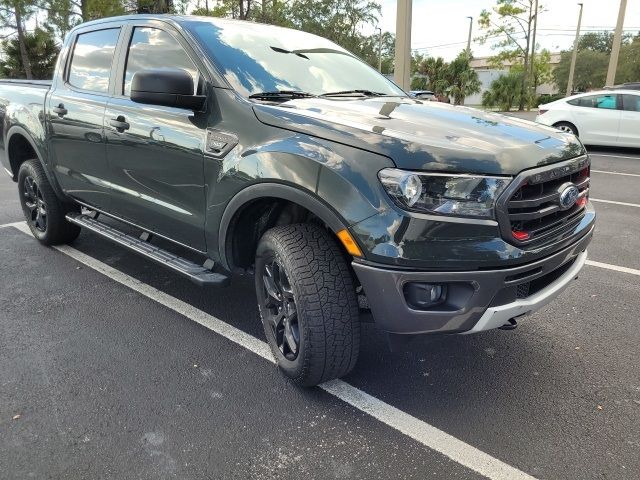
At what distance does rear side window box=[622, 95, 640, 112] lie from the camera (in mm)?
11141

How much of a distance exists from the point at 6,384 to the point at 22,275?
1.80 m

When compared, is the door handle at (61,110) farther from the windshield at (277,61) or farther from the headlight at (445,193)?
the headlight at (445,193)

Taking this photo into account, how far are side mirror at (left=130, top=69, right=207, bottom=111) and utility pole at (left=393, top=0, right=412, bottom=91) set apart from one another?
812cm

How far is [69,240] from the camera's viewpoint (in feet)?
16.6

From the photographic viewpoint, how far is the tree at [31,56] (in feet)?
83.9

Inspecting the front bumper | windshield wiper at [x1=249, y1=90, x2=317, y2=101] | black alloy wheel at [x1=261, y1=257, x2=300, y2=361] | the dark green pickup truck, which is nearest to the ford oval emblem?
the dark green pickup truck

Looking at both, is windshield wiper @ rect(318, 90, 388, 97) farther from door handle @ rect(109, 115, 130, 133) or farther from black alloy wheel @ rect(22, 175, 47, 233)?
black alloy wheel @ rect(22, 175, 47, 233)

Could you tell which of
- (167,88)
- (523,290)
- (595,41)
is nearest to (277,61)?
(167,88)

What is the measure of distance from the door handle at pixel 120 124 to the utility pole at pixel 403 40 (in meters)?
7.69

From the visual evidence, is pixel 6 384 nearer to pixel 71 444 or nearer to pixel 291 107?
pixel 71 444

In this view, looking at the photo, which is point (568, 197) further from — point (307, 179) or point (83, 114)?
point (83, 114)

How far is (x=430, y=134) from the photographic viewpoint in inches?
92.4

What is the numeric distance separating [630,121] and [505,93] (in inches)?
993

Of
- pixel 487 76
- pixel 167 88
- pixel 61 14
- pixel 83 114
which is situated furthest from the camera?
pixel 487 76
